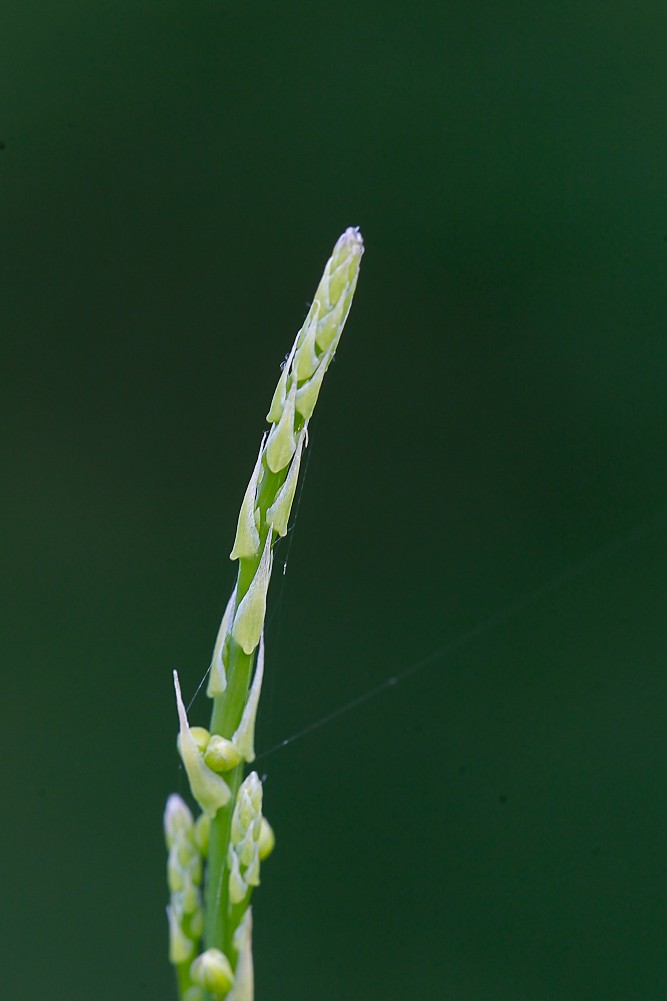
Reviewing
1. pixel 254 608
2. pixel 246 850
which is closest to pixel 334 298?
pixel 254 608

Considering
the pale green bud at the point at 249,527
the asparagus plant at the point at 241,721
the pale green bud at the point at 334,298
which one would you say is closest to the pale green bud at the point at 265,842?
the asparagus plant at the point at 241,721

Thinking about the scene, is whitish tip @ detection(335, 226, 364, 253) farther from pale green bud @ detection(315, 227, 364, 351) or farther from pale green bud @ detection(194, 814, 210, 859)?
pale green bud @ detection(194, 814, 210, 859)

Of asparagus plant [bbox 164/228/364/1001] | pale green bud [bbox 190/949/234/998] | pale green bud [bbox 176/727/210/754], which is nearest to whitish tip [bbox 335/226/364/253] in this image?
asparagus plant [bbox 164/228/364/1001]

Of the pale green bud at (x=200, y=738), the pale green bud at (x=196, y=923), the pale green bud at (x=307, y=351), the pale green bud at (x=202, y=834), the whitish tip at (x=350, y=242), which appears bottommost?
the pale green bud at (x=196, y=923)

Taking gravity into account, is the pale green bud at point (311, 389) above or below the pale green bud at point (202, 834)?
above

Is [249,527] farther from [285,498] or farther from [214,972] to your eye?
[214,972]

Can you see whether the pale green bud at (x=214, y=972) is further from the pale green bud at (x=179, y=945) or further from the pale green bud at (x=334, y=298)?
the pale green bud at (x=334, y=298)

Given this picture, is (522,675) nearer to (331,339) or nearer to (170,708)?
(170,708)
